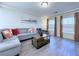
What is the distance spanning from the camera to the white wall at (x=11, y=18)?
4762 mm

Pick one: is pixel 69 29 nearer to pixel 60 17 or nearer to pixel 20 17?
pixel 60 17

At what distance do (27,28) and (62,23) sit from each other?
2646 mm

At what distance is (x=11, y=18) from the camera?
5.05 m

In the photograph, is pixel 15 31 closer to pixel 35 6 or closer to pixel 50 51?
pixel 35 6

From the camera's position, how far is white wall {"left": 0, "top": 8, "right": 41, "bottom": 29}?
4762mm

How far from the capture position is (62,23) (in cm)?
703

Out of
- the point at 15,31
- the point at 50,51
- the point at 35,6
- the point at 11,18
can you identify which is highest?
the point at 35,6

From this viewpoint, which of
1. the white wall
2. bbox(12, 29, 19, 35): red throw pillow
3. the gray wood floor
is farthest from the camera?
bbox(12, 29, 19, 35): red throw pillow

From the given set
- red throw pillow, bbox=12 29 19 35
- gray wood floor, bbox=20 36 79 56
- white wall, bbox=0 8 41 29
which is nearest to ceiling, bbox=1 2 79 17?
white wall, bbox=0 8 41 29

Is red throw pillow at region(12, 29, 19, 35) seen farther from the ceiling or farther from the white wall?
the ceiling

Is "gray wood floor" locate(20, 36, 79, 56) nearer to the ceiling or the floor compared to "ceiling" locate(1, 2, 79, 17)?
nearer to the floor

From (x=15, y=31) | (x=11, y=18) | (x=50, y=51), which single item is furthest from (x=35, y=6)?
(x=50, y=51)

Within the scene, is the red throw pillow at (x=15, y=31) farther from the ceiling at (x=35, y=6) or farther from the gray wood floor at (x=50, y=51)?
the ceiling at (x=35, y=6)

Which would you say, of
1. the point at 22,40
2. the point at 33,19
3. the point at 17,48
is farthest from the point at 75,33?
the point at 17,48
